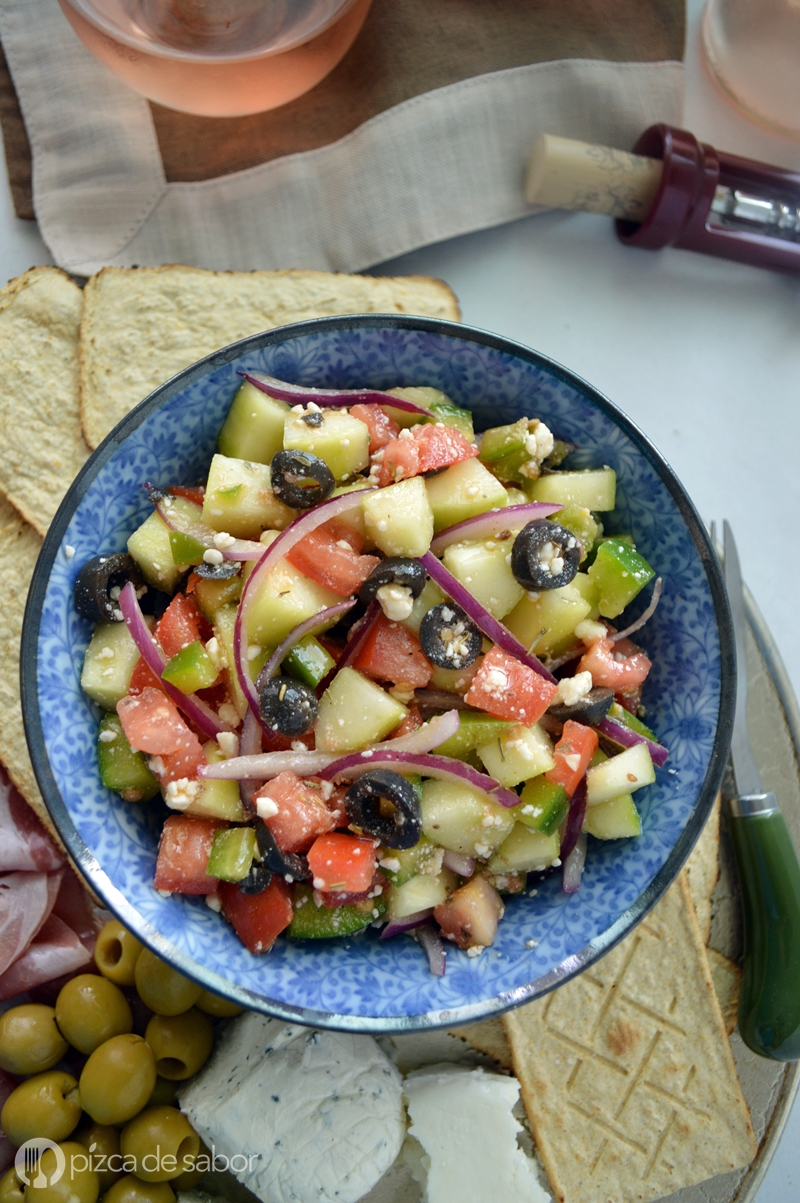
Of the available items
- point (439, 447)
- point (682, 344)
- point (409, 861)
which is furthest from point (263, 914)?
point (682, 344)

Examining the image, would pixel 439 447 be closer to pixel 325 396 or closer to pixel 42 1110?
pixel 325 396

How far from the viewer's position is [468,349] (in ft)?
7.20

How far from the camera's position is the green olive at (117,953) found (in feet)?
8.34

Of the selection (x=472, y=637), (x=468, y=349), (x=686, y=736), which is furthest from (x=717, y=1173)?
(x=468, y=349)

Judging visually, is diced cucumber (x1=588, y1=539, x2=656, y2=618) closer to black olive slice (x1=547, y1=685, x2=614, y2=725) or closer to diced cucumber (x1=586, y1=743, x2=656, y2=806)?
black olive slice (x1=547, y1=685, x2=614, y2=725)

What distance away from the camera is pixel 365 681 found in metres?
1.94

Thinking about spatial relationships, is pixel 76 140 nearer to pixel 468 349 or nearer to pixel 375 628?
pixel 468 349

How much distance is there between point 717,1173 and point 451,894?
1.31m

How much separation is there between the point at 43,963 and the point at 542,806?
1.61m

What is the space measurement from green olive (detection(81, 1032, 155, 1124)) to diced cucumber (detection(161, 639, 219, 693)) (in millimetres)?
1187

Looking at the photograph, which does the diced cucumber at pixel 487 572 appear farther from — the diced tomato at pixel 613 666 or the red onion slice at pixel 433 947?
the red onion slice at pixel 433 947

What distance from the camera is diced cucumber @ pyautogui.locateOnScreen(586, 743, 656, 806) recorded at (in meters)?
2.00

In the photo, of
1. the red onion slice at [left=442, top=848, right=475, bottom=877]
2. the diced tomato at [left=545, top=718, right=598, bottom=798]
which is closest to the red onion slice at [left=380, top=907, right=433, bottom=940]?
the red onion slice at [left=442, top=848, right=475, bottom=877]

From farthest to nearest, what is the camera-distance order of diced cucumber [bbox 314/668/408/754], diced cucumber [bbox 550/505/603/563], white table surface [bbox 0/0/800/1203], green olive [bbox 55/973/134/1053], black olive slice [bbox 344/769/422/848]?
white table surface [bbox 0/0/800/1203]
green olive [bbox 55/973/134/1053]
diced cucumber [bbox 550/505/603/563]
diced cucumber [bbox 314/668/408/754]
black olive slice [bbox 344/769/422/848]
